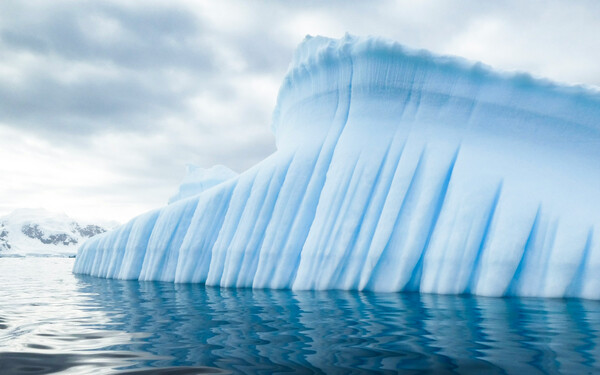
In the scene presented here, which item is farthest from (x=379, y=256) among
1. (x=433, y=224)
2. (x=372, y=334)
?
(x=372, y=334)

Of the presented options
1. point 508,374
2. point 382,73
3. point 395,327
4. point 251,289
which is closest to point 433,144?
point 382,73

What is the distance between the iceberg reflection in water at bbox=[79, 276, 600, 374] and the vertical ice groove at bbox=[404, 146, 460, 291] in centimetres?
196

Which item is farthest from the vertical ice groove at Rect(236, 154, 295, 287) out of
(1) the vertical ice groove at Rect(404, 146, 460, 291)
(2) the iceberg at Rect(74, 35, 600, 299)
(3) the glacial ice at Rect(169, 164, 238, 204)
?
(3) the glacial ice at Rect(169, 164, 238, 204)

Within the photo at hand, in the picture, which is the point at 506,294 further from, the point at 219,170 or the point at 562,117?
the point at 219,170

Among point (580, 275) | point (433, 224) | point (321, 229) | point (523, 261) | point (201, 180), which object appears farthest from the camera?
point (201, 180)

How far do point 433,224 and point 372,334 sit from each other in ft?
19.8

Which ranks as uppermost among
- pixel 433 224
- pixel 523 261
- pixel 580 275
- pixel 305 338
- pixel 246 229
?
pixel 433 224

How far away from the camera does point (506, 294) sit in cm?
894

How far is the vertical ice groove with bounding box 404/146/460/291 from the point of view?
993 centimetres

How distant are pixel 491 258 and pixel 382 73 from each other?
5.73 meters

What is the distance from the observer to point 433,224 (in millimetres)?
10156

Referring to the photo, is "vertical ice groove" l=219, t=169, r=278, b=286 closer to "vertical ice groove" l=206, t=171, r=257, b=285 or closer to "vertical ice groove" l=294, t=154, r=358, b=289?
"vertical ice groove" l=206, t=171, r=257, b=285

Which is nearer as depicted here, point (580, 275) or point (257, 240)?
point (580, 275)

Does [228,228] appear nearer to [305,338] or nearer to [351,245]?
[351,245]
